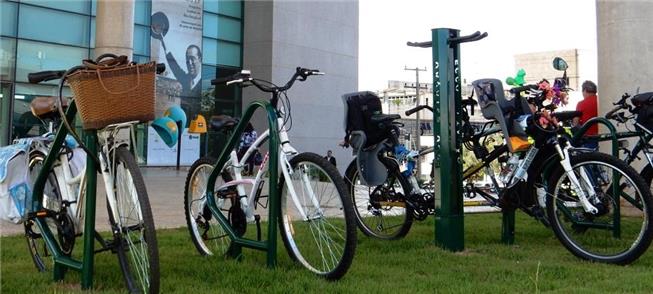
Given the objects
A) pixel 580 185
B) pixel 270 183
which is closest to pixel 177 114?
pixel 270 183

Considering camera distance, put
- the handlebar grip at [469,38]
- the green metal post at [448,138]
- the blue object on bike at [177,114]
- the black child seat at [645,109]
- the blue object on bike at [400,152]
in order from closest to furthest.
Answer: the blue object on bike at [177,114] → the handlebar grip at [469,38] → the green metal post at [448,138] → the black child seat at [645,109] → the blue object on bike at [400,152]

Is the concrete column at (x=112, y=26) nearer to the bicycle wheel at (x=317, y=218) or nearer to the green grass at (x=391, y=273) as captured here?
the green grass at (x=391, y=273)

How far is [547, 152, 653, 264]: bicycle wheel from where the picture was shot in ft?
13.6

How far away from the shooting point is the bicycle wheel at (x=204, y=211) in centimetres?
457

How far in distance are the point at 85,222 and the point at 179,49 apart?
22.1m

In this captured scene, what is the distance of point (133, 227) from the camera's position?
10.5ft

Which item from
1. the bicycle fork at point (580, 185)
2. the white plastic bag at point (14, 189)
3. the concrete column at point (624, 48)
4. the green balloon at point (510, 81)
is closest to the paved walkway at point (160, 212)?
the white plastic bag at point (14, 189)

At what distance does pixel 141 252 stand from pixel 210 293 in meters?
0.47

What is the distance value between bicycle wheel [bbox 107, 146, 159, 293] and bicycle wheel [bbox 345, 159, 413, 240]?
8.37ft

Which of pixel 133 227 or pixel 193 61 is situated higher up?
pixel 193 61

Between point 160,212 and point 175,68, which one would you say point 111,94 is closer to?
point 160,212

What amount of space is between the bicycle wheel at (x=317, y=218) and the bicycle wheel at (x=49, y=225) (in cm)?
132

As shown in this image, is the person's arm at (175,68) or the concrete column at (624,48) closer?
the concrete column at (624,48)

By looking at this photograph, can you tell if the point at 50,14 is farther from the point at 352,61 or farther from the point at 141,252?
the point at 141,252
